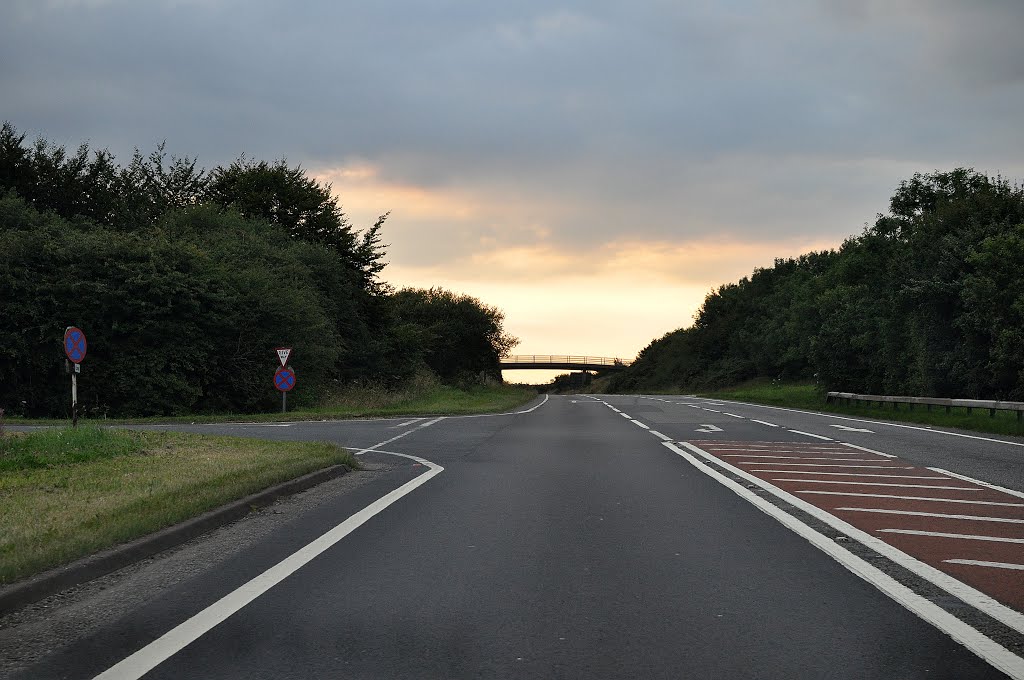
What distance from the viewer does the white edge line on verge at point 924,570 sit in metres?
5.34

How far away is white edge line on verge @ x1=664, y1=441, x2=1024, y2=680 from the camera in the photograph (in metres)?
4.54

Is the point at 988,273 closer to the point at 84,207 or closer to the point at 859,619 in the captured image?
the point at 859,619

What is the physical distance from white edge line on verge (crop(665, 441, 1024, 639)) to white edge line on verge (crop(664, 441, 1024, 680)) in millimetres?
239

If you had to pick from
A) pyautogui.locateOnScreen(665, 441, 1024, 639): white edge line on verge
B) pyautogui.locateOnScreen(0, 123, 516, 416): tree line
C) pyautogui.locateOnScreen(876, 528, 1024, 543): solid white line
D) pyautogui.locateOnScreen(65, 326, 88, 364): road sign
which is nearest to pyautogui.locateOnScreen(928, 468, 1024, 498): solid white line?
pyautogui.locateOnScreen(665, 441, 1024, 639): white edge line on verge

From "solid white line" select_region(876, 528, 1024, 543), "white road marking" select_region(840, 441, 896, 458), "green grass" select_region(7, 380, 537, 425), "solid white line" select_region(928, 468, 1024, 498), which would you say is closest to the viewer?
"solid white line" select_region(876, 528, 1024, 543)

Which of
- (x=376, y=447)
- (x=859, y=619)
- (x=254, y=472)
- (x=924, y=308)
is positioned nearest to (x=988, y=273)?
(x=924, y=308)

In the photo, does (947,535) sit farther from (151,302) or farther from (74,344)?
(151,302)

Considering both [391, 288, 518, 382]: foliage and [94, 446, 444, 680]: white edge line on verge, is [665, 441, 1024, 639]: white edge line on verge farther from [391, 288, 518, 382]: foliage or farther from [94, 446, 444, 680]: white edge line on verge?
[391, 288, 518, 382]: foliage

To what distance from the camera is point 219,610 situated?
5.61 metres

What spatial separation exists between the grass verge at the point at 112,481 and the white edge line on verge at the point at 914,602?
5548 mm

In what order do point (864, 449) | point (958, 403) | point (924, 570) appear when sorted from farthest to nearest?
point (958, 403) → point (864, 449) → point (924, 570)

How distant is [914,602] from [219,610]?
13.8 feet

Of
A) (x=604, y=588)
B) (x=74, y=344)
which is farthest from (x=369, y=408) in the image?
(x=604, y=588)

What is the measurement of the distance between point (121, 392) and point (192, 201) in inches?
1117
